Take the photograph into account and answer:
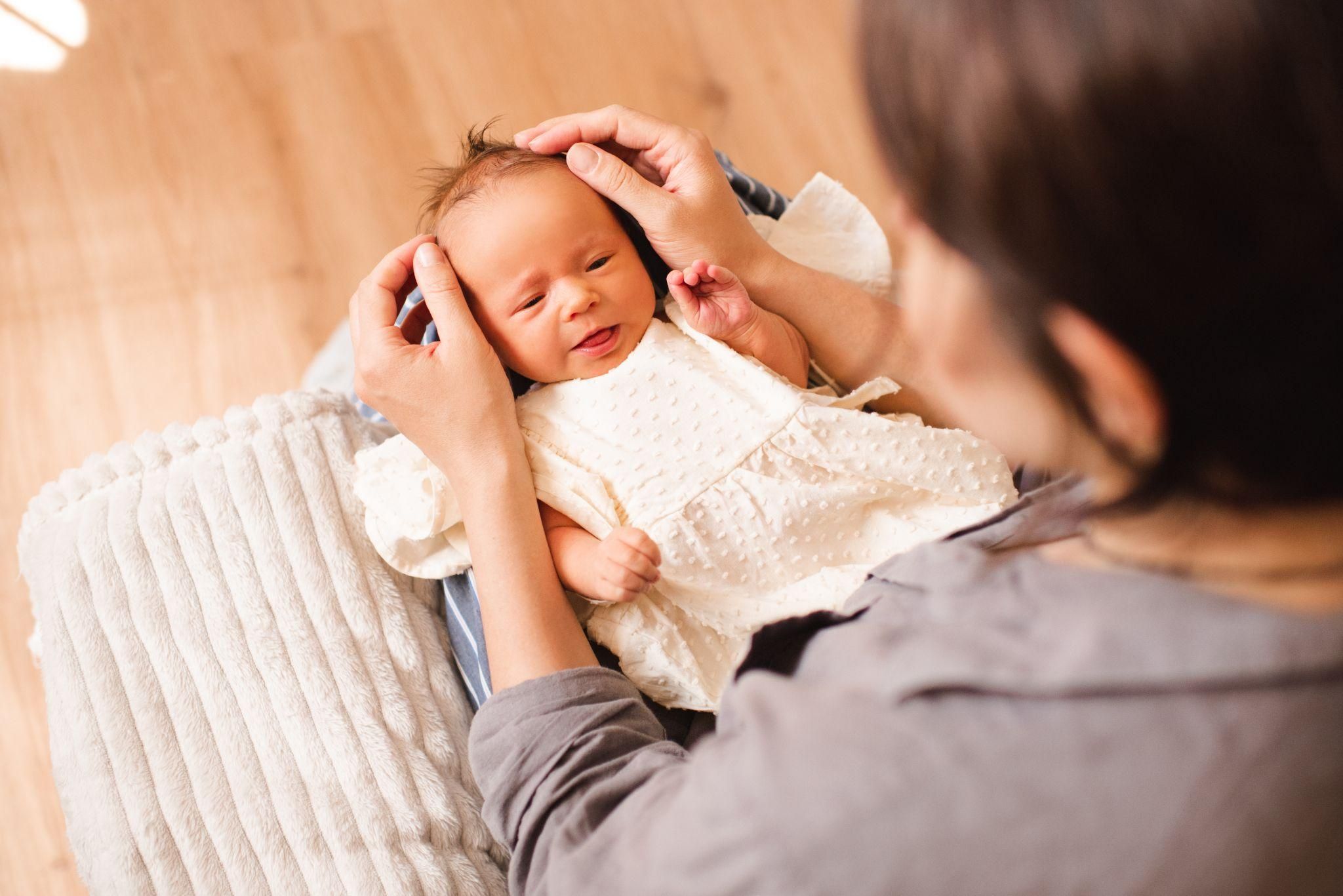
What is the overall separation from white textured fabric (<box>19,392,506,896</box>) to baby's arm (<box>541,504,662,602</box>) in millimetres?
166

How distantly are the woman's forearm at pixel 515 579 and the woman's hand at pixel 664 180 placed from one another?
0.86 ft

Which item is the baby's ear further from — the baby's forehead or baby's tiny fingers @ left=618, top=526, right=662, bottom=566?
baby's tiny fingers @ left=618, top=526, right=662, bottom=566

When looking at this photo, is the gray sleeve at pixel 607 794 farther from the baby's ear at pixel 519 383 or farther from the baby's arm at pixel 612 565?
the baby's ear at pixel 519 383

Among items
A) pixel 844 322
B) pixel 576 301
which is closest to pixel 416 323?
A: pixel 576 301

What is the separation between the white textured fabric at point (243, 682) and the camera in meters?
0.78

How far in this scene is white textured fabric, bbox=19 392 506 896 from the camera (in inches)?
30.7

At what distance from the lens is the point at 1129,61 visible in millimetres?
333

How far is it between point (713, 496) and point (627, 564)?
0.13 metres

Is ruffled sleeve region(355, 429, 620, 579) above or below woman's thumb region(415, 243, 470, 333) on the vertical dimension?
below

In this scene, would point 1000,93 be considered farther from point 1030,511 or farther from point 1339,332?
point 1030,511

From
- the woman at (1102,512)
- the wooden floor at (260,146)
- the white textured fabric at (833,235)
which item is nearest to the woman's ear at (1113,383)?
the woman at (1102,512)

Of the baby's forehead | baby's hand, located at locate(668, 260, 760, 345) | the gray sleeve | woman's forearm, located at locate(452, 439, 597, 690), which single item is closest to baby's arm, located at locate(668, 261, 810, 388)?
baby's hand, located at locate(668, 260, 760, 345)

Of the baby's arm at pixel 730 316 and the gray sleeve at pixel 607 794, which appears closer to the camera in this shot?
the gray sleeve at pixel 607 794

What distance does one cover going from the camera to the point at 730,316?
92 centimetres
